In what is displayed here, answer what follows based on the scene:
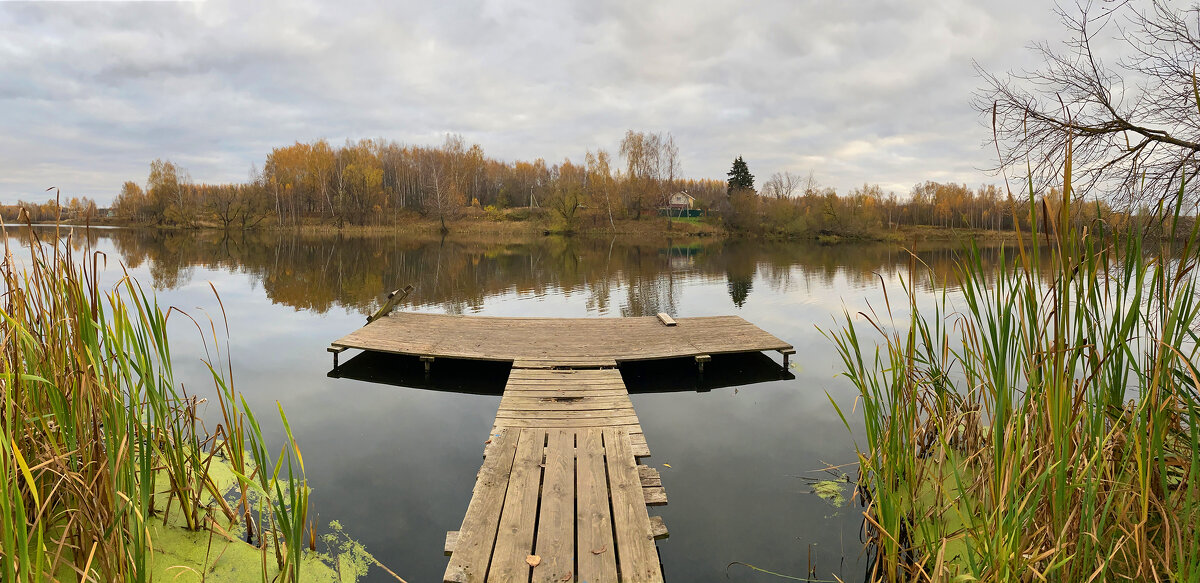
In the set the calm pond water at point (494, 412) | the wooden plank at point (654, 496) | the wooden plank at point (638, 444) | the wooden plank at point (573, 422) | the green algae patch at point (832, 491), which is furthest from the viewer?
the wooden plank at point (573, 422)

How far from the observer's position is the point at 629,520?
3.38 m

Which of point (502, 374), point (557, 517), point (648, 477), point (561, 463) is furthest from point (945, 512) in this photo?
point (502, 374)

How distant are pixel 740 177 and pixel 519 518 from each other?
5513 centimetres

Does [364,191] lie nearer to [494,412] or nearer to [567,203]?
[567,203]

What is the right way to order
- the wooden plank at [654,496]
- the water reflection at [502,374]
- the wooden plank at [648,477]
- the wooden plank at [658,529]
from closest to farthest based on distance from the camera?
the wooden plank at [658,529]
the wooden plank at [654,496]
the wooden plank at [648,477]
the water reflection at [502,374]

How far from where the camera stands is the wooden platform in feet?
25.9

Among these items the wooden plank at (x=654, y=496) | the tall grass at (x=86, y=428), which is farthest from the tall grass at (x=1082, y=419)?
the tall grass at (x=86, y=428)

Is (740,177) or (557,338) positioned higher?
(740,177)

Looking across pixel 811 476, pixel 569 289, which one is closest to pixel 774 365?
pixel 811 476

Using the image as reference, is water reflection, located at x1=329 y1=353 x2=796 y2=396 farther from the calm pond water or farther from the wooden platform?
the wooden platform

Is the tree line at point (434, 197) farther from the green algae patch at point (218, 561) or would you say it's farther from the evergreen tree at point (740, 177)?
the green algae patch at point (218, 561)

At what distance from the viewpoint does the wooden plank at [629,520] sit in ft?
9.63

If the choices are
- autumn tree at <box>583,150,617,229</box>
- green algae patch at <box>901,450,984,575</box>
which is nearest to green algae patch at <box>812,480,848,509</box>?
green algae patch at <box>901,450,984,575</box>

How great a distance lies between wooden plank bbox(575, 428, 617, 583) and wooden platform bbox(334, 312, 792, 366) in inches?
120
